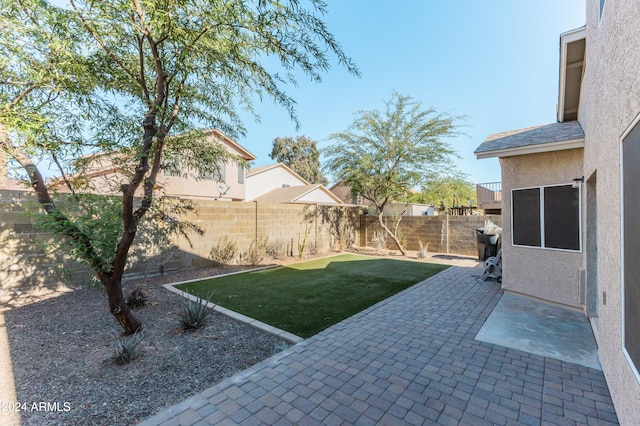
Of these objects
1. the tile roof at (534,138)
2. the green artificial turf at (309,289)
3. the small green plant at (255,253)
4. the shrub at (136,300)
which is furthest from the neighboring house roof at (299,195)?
the shrub at (136,300)

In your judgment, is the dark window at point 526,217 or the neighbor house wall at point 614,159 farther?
the dark window at point 526,217

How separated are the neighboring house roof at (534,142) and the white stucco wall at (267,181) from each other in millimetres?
20093

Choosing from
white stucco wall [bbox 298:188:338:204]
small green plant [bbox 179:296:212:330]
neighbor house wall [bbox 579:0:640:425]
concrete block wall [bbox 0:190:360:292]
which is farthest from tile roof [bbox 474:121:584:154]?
white stucco wall [bbox 298:188:338:204]

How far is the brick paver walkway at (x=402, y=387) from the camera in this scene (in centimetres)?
246

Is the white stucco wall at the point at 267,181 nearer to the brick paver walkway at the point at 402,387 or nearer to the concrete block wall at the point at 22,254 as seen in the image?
the concrete block wall at the point at 22,254

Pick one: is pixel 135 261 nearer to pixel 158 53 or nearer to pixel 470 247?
pixel 158 53

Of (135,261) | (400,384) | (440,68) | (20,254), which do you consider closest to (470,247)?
(440,68)

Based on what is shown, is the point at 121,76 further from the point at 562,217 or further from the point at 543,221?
the point at 562,217

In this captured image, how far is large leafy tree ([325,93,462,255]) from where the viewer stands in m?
11.8

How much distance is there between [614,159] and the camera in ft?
8.56

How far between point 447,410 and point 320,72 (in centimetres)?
439

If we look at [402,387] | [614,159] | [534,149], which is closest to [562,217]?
[534,149]

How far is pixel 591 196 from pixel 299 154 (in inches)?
1499

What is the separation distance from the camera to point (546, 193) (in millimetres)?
5637
